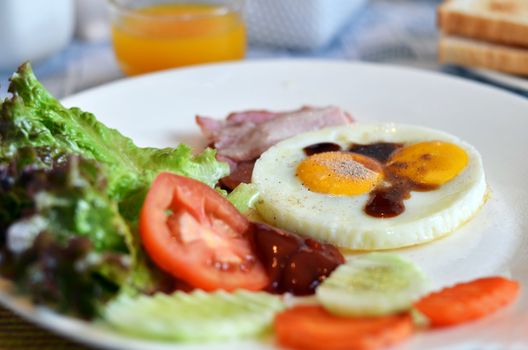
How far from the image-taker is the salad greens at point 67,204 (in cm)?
264

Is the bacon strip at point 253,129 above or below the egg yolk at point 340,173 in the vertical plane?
above

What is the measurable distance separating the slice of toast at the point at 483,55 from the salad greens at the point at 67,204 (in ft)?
10.1

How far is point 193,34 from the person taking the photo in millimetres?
5625

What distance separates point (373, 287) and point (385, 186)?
38.1 inches

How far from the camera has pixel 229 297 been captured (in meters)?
2.79

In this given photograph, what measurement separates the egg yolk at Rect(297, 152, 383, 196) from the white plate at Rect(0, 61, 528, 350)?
16.0 inches

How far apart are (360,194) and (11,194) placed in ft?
5.15

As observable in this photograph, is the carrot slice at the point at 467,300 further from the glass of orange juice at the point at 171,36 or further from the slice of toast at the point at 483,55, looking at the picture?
the glass of orange juice at the point at 171,36

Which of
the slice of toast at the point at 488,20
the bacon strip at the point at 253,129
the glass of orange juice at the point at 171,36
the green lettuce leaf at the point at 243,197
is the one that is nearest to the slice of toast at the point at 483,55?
the slice of toast at the point at 488,20

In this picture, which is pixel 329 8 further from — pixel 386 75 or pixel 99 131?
pixel 99 131

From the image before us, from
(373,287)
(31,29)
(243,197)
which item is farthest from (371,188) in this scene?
(31,29)

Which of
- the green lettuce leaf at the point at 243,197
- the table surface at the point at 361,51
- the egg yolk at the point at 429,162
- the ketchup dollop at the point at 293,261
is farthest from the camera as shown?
the table surface at the point at 361,51

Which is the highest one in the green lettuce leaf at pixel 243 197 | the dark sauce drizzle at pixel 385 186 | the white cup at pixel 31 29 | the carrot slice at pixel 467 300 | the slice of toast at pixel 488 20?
the slice of toast at pixel 488 20

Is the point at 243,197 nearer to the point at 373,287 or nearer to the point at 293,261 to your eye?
the point at 293,261
